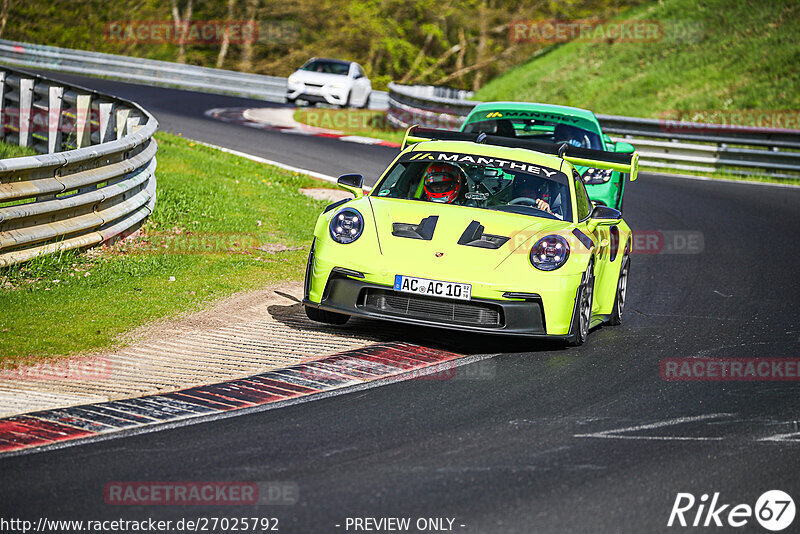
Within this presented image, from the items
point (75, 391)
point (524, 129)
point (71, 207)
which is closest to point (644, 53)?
point (524, 129)

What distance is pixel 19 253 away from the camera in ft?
28.7

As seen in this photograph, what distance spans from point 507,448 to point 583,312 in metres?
2.73

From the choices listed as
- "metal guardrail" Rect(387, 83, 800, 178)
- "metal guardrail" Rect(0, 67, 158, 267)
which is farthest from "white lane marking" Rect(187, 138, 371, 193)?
"metal guardrail" Rect(387, 83, 800, 178)

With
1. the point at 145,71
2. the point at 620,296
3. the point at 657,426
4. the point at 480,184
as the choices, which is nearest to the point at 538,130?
the point at 620,296

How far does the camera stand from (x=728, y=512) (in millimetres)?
4859

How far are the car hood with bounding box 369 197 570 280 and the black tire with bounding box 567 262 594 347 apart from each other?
1.45ft

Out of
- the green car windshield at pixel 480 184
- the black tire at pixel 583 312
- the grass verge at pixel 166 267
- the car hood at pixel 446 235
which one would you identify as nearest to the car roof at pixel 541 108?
the grass verge at pixel 166 267

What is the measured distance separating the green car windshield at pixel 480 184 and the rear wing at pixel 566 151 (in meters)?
0.60

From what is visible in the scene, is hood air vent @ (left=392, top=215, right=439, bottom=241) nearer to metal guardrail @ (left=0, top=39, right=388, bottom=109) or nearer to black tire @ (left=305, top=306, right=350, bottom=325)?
black tire @ (left=305, top=306, right=350, bottom=325)

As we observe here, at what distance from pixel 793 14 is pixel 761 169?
13.0 metres

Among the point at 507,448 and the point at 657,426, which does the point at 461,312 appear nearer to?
the point at 657,426

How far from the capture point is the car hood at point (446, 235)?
763 centimetres

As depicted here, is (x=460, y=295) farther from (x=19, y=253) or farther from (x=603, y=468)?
(x=19, y=253)

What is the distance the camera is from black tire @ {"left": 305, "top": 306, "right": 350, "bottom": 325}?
8.22 metres
